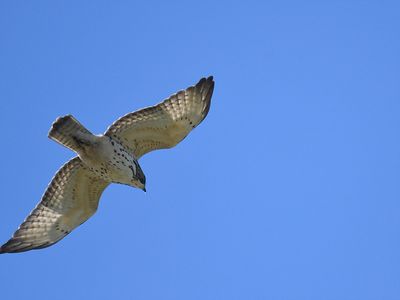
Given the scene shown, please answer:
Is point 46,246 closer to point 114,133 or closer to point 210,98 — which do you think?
point 114,133

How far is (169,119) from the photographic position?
12406 mm

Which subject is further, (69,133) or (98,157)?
(98,157)

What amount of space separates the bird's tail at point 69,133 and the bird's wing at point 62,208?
0.59 meters

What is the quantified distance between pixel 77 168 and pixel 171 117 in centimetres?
176

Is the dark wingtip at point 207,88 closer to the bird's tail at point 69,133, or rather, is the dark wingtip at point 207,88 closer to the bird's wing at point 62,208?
the bird's tail at point 69,133

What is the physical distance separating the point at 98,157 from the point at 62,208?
1.31 metres

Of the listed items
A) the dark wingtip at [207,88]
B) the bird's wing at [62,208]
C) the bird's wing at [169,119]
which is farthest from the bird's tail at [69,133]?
the dark wingtip at [207,88]

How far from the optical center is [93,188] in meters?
13.0

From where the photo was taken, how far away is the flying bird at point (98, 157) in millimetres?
12273

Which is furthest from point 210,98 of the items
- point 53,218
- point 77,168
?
point 53,218

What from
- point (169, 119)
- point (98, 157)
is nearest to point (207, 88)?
point (169, 119)

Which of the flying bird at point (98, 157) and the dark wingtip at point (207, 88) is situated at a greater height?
the dark wingtip at point (207, 88)

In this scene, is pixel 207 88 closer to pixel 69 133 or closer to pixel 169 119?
pixel 169 119

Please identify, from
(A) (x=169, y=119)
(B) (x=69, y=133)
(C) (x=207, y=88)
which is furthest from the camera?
(C) (x=207, y=88)
